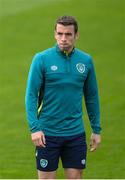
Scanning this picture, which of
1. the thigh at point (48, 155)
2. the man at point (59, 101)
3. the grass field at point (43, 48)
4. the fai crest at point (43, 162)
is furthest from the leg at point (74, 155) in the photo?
the grass field at point (43, 48)

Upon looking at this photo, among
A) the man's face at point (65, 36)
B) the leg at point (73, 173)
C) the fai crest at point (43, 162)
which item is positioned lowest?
the leg at point (73, 173)

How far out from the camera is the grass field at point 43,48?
13.0m

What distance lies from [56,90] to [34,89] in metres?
0.23

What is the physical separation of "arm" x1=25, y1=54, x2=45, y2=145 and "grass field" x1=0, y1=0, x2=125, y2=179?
3349 millimetres

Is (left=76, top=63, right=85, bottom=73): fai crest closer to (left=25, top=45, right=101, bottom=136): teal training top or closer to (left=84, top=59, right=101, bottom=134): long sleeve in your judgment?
(left=25, top=45, right=101, bottom=136): teal training top

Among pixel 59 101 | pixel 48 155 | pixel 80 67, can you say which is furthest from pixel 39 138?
pixel 80 67

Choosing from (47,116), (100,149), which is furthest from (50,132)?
(100,149)

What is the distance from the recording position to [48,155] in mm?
8797

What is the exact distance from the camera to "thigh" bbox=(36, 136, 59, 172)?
876 cm

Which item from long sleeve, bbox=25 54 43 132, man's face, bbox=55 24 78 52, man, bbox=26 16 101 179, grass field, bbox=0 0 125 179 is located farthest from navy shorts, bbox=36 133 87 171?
grass field, bbox=0 0 125 179

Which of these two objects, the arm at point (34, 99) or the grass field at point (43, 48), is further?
the grass field at point (43, 48)

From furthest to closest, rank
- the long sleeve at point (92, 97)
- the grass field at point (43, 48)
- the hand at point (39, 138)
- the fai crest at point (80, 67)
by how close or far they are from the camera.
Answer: the grass field at point (43, 48) < the long sleeve at point (92, 97) < the fai crest at point (80, 67) < the hand at point (39, 138)

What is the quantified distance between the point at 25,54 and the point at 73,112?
1462cm

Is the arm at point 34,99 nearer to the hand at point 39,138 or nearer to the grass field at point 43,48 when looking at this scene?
the hand at point 39,138
